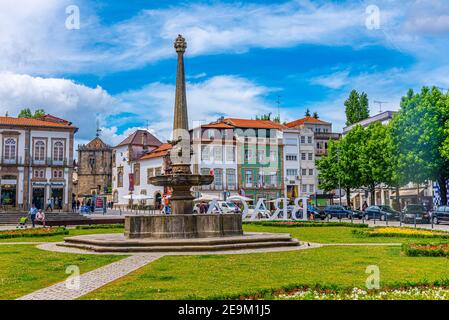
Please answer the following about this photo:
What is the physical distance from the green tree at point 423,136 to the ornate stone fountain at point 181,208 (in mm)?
28226

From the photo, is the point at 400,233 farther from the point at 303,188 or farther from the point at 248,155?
the point at 303,188

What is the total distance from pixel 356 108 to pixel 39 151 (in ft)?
165

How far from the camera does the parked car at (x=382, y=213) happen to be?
142 ft

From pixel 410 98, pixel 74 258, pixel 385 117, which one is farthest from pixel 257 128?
pixel 74 258

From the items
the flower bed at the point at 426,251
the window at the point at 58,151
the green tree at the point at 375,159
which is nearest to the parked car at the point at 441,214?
the green tree at the point at 375,159

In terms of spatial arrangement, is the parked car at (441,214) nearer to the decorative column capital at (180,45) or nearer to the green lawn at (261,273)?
the green lawn at (261,273)

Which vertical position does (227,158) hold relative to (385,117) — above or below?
below

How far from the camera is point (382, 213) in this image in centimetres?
4372

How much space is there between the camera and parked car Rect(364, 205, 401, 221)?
142ft

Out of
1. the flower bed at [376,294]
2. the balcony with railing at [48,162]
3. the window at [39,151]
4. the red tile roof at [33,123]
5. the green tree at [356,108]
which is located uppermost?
the green tree at [356,108]

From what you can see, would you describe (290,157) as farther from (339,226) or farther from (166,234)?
(166,234)

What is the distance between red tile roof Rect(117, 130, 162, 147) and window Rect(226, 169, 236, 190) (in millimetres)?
19201

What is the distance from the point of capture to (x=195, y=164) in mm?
69000

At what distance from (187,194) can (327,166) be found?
46.8 m
